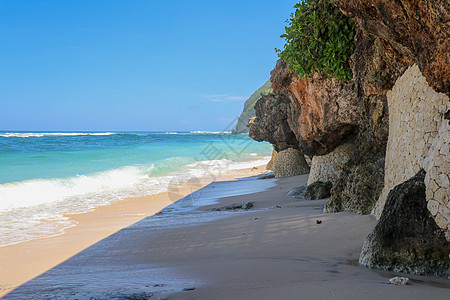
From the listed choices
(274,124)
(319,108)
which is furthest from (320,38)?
(274,124)

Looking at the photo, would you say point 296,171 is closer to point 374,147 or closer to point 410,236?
point 374,147

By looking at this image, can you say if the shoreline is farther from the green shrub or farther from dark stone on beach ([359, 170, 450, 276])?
the green shrub

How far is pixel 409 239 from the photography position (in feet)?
9.63

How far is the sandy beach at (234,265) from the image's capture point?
2.53 metres

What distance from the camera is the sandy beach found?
2525mm

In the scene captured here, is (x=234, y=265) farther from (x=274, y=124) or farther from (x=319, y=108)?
(x=274, y=124)

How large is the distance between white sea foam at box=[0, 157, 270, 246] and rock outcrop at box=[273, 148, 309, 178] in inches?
159

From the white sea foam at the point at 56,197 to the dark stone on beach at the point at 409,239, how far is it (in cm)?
583

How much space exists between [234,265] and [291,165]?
12893 mm

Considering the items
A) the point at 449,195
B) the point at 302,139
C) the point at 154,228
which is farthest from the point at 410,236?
the point at 302,139

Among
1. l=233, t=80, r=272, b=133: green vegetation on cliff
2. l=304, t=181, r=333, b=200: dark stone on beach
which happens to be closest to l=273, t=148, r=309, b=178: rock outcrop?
l=233, t=80, r=272, b=133: green vegetation on cliff

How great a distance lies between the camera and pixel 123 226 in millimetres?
6664

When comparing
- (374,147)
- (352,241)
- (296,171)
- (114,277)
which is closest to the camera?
(114,277)

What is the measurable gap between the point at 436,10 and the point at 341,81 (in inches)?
192
